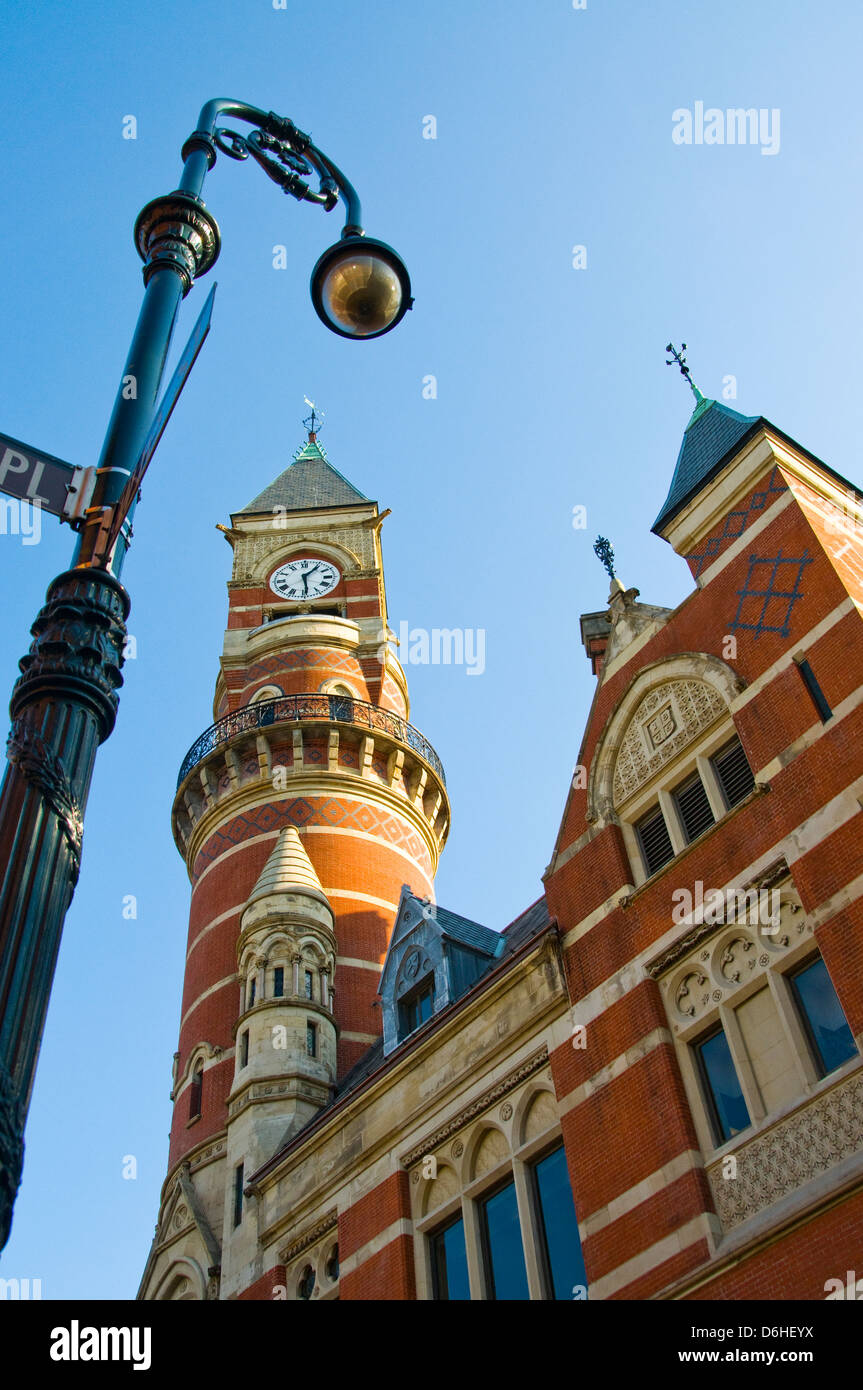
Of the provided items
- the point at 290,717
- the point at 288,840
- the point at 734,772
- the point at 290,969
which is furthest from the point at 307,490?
the point at 734,772

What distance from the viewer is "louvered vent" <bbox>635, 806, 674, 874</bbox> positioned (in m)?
14.7

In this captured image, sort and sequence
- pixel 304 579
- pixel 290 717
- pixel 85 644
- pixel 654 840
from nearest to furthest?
pixel 85 644 < pixel 654 840 < pixel 290 717 < pixel 304 579

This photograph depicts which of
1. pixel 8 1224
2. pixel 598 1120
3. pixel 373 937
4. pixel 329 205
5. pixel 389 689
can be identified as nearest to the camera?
pixel 8 1224

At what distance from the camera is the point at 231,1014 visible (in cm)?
2500

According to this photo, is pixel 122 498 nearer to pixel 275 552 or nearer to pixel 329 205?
pixel 329 205

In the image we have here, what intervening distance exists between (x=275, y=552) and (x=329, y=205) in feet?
90.9

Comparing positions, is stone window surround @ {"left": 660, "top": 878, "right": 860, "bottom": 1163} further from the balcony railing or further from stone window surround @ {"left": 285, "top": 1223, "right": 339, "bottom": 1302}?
the balcony railing

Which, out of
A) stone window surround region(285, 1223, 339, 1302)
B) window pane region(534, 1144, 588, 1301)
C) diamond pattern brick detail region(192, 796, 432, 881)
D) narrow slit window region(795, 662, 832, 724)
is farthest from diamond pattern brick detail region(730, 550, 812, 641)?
diamond pattern brick detail region(192, 796, 432, 881)

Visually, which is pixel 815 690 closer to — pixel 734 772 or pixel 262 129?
pixel 734 772

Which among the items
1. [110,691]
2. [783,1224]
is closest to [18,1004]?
[110,691]

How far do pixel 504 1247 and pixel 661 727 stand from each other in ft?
21.1

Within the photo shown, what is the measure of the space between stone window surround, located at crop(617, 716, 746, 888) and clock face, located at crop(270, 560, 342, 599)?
2192cm

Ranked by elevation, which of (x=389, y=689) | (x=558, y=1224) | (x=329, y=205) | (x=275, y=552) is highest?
(x=275, y=552)

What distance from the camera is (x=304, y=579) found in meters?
36.7
